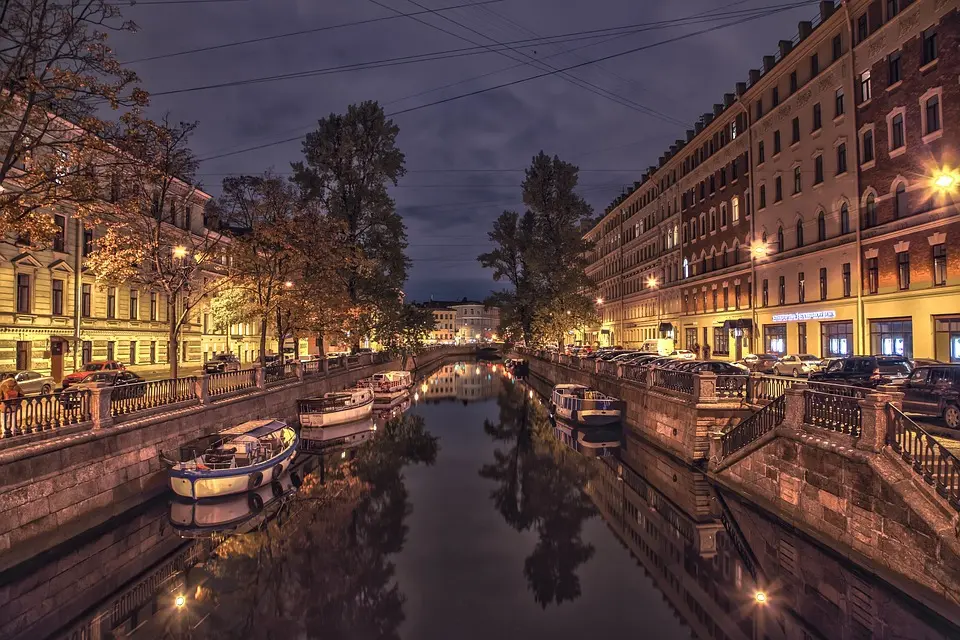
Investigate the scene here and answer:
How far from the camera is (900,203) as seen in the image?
31.4m

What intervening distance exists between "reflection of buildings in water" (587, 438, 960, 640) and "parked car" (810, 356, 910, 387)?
767 cm

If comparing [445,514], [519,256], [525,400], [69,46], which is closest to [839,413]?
[445,514]

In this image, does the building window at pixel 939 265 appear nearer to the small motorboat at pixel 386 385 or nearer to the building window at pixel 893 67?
the building window at pixel 893 67

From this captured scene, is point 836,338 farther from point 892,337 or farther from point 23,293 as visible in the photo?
point 23,293

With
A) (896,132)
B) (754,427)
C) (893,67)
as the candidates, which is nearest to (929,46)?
(893,67)

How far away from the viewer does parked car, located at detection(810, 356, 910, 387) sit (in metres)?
21.0

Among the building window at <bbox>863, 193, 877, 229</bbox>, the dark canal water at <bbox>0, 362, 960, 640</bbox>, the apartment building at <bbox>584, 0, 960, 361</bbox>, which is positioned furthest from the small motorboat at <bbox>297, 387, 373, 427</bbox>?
the building window at <bbox>863, 193, 877, 229</bbox>

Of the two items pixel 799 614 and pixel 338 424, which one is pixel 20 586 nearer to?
pixel 799 614

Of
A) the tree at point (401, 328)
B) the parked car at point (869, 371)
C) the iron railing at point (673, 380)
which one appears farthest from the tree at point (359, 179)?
the parked car at point (869, 371)

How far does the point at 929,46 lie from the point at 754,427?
26.2m

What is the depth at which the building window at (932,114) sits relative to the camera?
28922 mm

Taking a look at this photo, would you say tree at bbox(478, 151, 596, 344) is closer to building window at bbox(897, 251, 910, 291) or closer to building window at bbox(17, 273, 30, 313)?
building window at bbox(897, 251, 910, 291)

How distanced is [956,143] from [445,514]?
1193 inches

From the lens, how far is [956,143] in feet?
90.6
